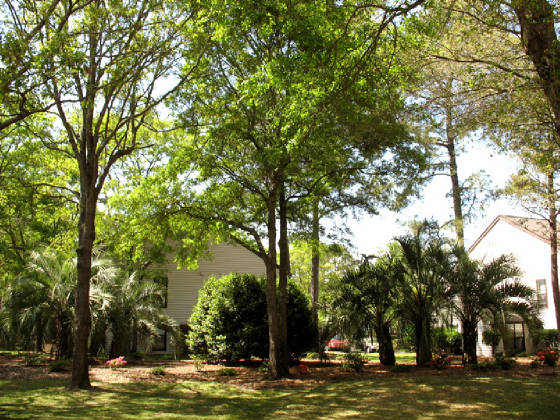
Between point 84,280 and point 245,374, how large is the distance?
19.9 ft

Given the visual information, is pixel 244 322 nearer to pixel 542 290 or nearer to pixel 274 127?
pixel 274 127

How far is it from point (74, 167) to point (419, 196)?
1749 centimetres

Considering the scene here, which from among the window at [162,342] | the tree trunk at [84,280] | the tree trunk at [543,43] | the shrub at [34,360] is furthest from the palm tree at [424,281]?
the window at [162,342]

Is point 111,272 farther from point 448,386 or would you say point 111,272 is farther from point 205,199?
point 448,386

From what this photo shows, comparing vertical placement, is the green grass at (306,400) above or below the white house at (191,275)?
below

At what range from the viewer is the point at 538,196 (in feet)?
63.6

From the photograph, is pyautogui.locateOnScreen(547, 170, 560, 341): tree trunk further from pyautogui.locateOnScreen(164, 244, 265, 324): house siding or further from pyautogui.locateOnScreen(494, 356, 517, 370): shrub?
pyautogui.locateOnScreen(164, 244, 265, 324): house siding

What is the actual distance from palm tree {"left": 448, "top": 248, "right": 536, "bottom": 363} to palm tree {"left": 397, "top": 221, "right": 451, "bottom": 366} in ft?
1.52

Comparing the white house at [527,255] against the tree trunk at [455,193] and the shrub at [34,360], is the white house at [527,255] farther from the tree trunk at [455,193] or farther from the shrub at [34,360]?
the shrub at [34,360]

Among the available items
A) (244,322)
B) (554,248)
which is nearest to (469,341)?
(244,322)

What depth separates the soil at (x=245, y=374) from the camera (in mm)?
13461

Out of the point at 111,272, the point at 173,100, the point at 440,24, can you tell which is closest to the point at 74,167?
the point at 111,272

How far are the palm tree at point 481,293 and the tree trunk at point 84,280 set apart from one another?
1111 centimetres

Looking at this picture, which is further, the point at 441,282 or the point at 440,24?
the point at 441,282
